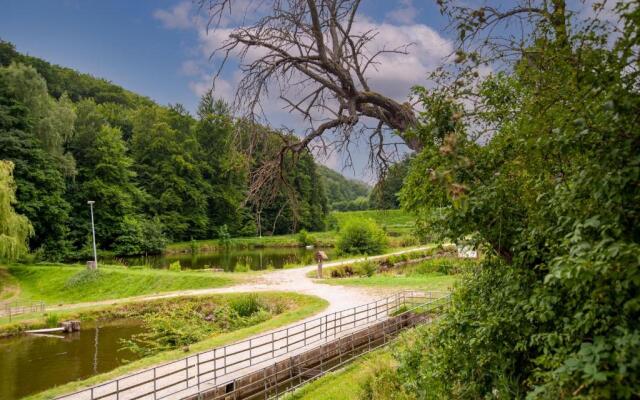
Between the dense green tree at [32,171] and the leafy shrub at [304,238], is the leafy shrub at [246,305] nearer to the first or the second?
the dense green tree at [32,171]

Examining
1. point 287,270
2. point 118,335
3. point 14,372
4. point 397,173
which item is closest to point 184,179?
point 287,270

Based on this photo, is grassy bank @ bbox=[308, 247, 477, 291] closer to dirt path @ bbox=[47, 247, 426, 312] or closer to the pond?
dirt path @ bbox=[47, 247, 426, 312]

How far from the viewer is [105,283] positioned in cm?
3047

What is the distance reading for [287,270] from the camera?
33.3m

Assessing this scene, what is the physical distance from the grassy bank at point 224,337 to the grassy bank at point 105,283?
5617 millimetres

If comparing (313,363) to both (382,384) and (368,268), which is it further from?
(368,268)

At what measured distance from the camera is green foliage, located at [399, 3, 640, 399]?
115 inches

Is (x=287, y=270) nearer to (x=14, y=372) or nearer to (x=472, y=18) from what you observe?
(x=14, y=372)

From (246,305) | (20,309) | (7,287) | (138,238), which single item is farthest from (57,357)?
(138,238)

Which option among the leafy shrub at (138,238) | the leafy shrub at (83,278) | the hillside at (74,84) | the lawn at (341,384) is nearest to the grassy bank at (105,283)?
the leafy shrub at (83,278)

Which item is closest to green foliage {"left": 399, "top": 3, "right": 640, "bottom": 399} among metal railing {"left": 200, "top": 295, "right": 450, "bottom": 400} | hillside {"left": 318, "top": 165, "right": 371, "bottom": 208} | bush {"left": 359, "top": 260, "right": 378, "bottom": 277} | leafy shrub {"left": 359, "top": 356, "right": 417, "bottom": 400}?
leafy shrub {"left": 359, "top": 356, "right": 417, "bottom": 400}

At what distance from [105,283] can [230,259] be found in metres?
18.5

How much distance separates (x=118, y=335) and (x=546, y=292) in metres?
20.4

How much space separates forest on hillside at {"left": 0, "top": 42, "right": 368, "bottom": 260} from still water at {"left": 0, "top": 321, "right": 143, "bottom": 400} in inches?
358
